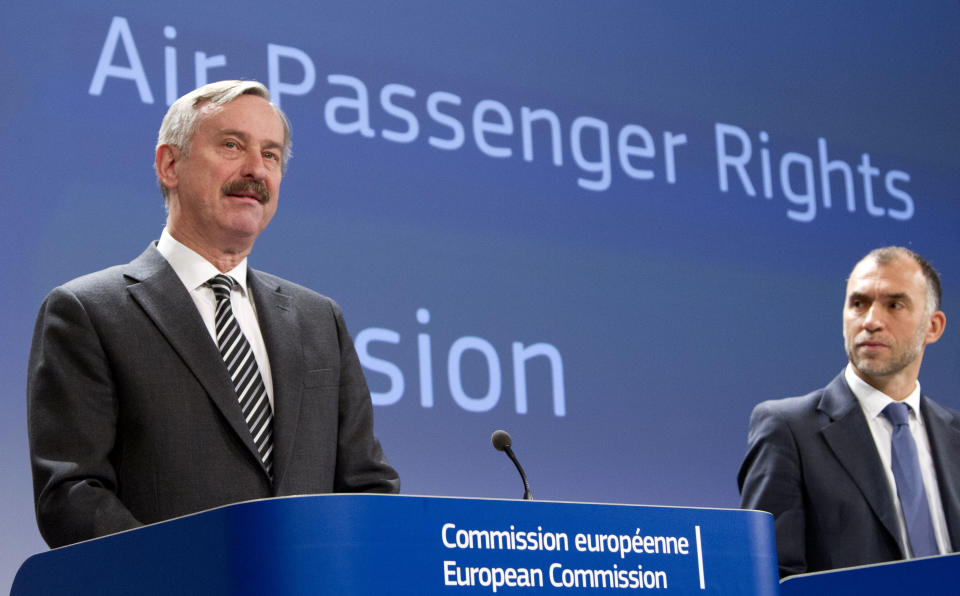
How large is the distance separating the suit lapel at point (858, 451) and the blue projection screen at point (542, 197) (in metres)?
1.02

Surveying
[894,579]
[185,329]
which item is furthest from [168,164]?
[894,579]

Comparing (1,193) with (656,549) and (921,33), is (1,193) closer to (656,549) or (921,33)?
(656,549)

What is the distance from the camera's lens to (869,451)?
347 centimetres

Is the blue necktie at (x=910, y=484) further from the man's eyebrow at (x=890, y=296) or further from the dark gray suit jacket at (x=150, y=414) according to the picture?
the dark gray suit jacket at (x=150, y=414)

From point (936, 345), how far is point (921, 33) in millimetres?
1334

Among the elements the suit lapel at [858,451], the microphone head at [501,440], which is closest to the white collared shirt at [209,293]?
the microphone head at [501,440]

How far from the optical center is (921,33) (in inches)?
220

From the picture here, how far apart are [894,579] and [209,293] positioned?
1.40m

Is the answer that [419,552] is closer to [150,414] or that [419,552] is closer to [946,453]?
[150,414]

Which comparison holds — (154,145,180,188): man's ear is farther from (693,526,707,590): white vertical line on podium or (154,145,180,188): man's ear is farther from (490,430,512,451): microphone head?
(693,526,707,590): white vertical line on podium

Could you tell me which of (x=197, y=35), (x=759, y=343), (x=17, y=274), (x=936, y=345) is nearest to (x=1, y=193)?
(x=17, y=274)

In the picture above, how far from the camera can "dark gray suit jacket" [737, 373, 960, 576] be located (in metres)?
3.33

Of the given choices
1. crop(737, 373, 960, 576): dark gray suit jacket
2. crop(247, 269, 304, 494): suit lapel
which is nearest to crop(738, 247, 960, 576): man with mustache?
crop(737, 373, 960, 576): dark gray suit jacket

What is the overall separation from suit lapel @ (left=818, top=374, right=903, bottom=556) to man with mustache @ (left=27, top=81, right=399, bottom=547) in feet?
4.47
